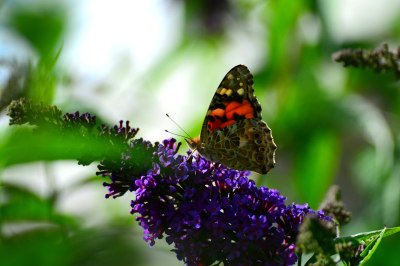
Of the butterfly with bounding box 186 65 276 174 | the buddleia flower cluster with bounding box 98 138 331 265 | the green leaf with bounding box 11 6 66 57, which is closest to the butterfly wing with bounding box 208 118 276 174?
the butterfly with bounding box 186 65 276 174

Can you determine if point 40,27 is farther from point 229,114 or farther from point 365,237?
point 365,237

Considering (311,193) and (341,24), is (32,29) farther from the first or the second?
(341,24)

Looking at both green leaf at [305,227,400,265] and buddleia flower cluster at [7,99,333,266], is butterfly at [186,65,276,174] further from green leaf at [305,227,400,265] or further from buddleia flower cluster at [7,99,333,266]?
green leaf at [305,227,400,265]

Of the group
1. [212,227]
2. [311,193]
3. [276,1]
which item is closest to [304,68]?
[276,1]

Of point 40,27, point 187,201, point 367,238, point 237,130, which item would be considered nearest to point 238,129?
point 237,130

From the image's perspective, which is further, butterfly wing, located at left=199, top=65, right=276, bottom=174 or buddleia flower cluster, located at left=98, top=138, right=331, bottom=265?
butterfly wing, located at left=199, top=65, right=276, bottom=174

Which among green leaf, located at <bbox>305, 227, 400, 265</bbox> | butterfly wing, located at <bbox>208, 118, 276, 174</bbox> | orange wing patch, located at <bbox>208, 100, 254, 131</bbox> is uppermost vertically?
orange wing patch, located at <bbox>208, 100, 254, 131</bbox>
